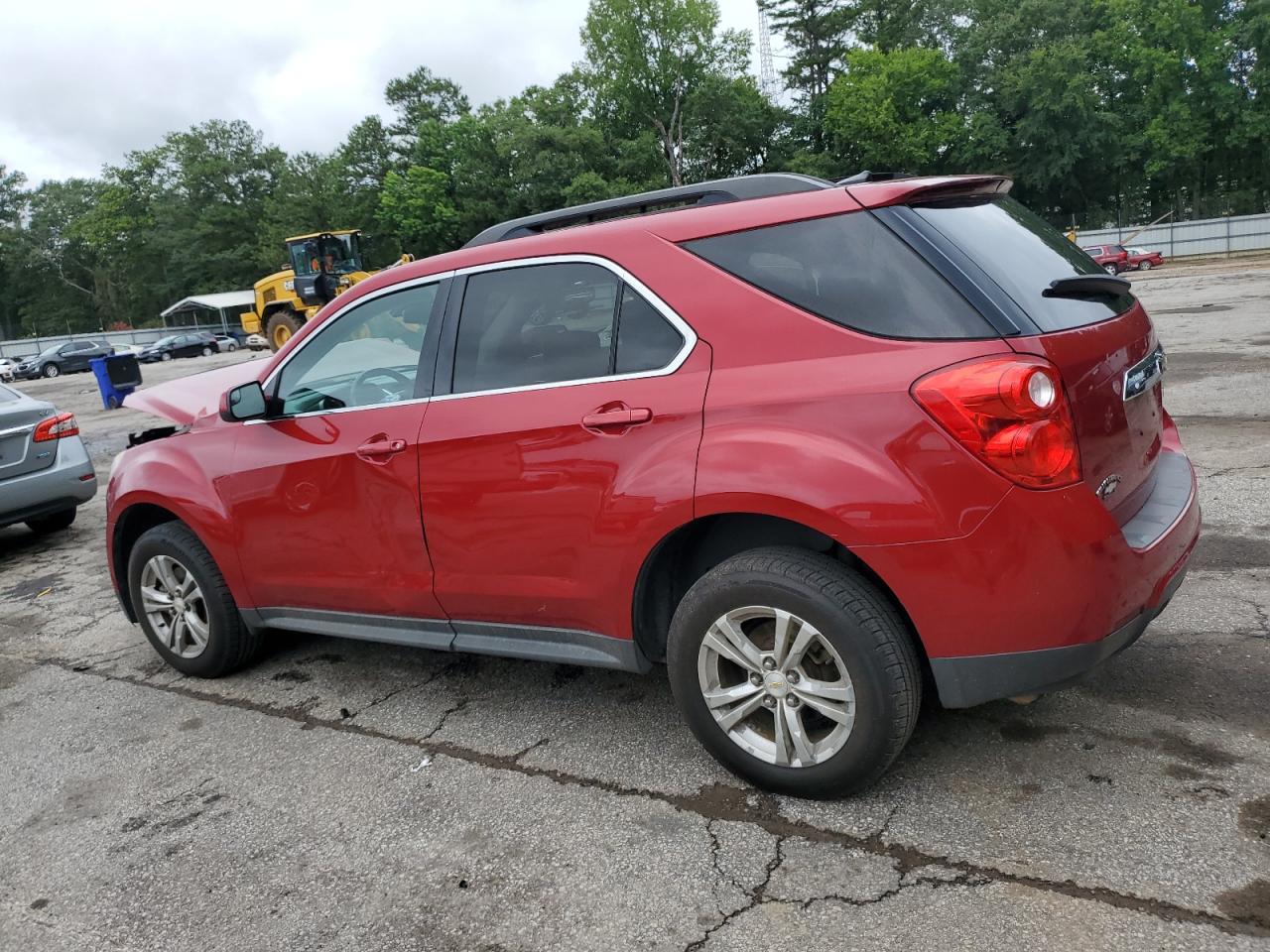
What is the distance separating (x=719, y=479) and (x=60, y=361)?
4695 cm

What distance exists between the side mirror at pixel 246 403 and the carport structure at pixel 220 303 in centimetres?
6767

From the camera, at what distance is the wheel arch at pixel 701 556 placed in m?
2.74

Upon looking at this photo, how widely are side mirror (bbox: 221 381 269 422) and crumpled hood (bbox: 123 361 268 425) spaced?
0.26 m

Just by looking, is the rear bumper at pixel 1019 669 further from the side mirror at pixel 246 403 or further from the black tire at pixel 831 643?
the side mirror at pixel 246 403

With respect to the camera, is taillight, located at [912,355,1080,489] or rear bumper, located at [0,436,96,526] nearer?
taillight, located at [912,355,1080,489]

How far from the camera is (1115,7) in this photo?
188 ft

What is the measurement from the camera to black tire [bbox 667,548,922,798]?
2551 millimetres

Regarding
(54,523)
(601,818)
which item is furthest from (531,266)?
(54,523)

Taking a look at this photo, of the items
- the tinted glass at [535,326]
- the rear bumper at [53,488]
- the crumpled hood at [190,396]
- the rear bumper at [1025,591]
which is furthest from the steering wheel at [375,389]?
the rear bumper at [53,488]

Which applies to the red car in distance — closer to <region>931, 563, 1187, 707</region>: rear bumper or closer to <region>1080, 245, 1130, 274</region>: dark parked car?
<region>1080, 245, 1130, 274</region>: dark parked car

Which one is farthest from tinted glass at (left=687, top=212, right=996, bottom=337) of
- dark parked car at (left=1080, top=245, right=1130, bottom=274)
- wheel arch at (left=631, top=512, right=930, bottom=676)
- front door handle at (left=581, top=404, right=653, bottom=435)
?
dark parked car at (left=1080, top=245, right=1130, bottom=274)

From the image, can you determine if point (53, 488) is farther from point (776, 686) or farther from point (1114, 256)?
point (1114, 256)

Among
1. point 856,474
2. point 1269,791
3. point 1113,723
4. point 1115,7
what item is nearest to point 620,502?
point 856,474

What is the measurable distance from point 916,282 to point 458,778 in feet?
7.18
